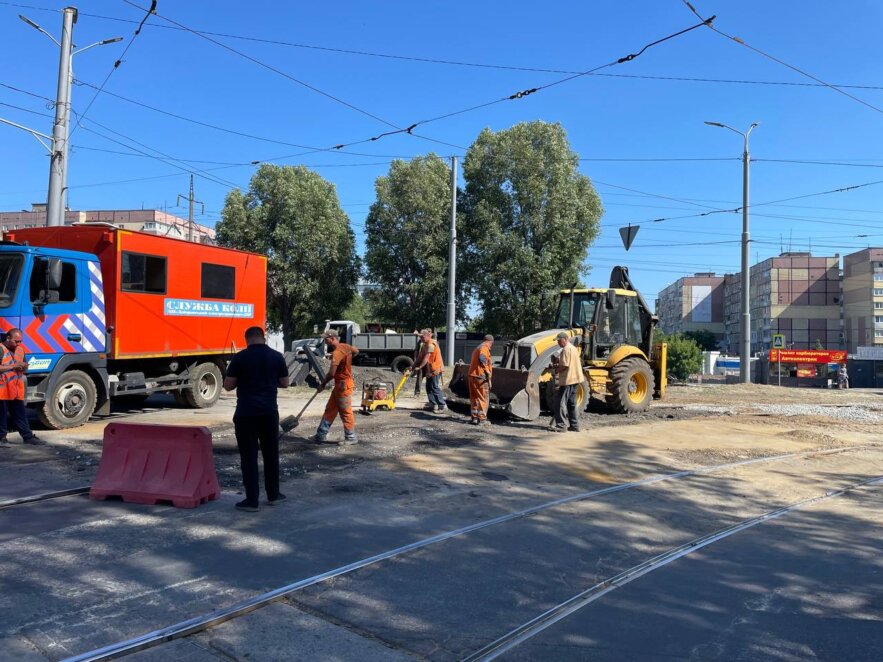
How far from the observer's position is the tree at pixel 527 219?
105 ft

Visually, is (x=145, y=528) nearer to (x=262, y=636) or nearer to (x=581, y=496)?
(x=262, y=636)

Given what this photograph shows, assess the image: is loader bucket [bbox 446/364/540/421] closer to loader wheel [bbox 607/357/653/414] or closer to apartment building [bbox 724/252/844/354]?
loader wheel [bbox 607/357/653/414]

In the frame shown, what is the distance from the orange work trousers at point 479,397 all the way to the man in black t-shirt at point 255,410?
592 cm

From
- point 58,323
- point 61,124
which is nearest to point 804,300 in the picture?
point 61,124

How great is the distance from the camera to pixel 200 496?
657cm

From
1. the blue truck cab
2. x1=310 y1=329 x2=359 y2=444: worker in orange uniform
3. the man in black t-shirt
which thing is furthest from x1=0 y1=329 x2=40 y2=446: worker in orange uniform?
the man in black t-shirt

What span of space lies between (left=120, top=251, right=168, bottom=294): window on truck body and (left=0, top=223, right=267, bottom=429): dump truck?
0.02 metres

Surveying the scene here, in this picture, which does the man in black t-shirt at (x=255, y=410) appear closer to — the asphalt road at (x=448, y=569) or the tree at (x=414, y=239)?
the asphalt road at (x=448, y=569)

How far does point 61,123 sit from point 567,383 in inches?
506

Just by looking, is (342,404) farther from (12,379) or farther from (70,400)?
(70,400)

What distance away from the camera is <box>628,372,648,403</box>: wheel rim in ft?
49.5

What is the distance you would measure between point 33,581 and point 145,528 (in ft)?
4.20

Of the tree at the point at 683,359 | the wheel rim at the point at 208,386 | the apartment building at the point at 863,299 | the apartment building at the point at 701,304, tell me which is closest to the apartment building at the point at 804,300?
the apartment building at the point at 863,299

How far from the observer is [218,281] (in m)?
14.7
